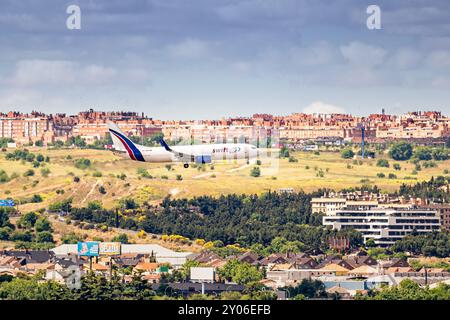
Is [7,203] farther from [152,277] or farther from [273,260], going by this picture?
[152,277]

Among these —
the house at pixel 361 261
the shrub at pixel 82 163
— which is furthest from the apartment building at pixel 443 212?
the shrub at pixel 82 163

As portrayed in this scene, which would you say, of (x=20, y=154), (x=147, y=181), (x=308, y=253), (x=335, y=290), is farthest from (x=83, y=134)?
(x=335, y=290)

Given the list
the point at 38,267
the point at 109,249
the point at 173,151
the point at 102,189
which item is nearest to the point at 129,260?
the point at 109,249

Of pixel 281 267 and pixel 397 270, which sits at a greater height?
pixel 397 270

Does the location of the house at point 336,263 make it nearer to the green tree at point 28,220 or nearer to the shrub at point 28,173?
the green tree at point 28,220

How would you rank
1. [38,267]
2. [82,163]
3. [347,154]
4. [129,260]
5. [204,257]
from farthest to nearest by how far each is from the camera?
[347,154] → [82,163] → [204,257] → [129,260] → [38,267]
